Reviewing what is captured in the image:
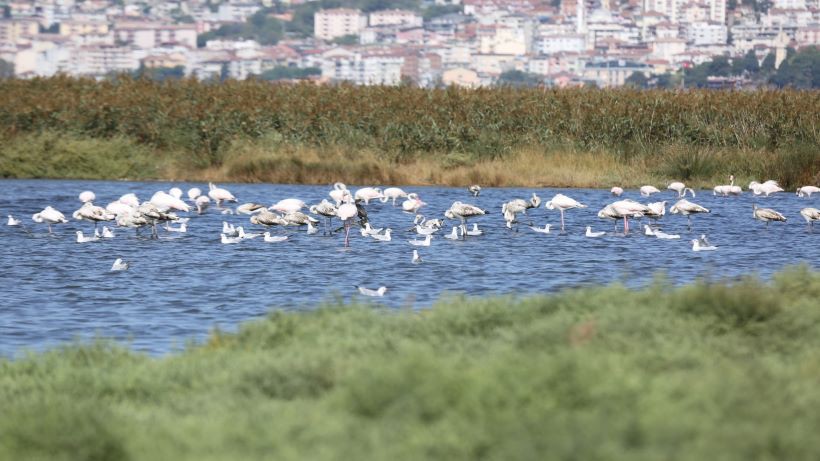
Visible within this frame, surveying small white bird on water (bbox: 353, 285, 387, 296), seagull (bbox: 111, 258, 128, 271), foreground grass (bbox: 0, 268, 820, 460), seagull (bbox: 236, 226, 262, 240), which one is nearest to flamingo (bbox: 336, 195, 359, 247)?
seagull (bbox: 236, 226, 262, 240)

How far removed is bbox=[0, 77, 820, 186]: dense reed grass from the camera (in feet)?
121

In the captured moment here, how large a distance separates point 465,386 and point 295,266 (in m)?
13.3

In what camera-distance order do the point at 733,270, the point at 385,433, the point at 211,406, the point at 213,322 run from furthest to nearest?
the point at 733,270 → the point at 213,322 → the point at 211,406 → the point at 385,433

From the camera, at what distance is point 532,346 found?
9.95 meters

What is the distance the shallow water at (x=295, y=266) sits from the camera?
16.3 m

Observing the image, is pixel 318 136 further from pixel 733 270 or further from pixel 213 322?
pixel 213 322

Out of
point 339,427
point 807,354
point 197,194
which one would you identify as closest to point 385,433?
point 339,427

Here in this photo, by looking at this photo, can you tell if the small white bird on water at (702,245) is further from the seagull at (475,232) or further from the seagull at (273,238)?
the seagull at (273,238)

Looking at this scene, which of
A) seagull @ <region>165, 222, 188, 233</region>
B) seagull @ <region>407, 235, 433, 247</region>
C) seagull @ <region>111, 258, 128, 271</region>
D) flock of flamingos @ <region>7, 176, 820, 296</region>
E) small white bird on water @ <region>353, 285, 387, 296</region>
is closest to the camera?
small white bird on water @ <region>353, 285, 387, 296</region>

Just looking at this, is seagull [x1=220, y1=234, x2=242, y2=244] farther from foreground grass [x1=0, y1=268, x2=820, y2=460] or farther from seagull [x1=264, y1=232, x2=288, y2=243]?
foreground grass [x1=0, y1=268, x2=820, y2=460]

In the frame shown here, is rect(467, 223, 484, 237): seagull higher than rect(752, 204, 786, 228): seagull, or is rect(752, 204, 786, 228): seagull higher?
rect(752, 204, 786, 228): seagull

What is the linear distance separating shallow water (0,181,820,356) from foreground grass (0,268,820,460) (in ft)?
6.97

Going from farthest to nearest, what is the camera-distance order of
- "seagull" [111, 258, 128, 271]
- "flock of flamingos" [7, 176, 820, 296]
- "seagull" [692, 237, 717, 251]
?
"flock of flamingos" [7, 176, 820, 296] < "seagull" [692, 237, 717, 251] < "seagull" [111, 258, 128, 271]

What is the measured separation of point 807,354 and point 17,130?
33.7 meters
